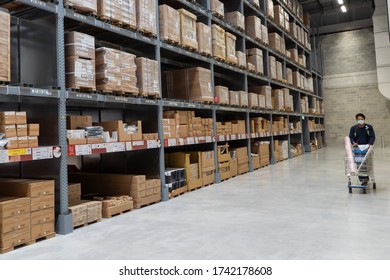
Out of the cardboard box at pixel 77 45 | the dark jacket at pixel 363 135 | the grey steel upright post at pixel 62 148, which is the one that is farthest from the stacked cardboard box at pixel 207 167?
the grey steel upright post at pixel 62 148

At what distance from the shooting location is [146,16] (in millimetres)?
6211

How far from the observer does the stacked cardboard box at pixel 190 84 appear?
7.96 m

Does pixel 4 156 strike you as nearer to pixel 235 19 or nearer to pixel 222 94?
pixel 222 94

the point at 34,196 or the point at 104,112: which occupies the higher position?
the point at 104,112

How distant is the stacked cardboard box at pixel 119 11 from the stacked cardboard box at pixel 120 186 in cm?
264

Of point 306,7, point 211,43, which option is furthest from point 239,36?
point 306,7

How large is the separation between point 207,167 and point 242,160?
7.62 ft

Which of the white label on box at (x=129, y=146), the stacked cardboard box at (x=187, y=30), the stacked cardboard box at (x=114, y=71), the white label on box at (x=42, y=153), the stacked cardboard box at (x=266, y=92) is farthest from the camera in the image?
the stacked cardboard box at (x=266, y=92)

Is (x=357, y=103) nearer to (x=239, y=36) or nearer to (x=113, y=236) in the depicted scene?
(x=239, y=36)

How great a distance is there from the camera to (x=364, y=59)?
21.5 meters

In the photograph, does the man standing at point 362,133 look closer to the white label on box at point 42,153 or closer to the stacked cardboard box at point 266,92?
the stacked cardboard box at point 266,92

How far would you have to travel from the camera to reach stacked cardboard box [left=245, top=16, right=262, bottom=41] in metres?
11.4

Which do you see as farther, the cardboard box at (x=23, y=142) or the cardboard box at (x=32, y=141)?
the cardboard box at (x=32, y=141)
